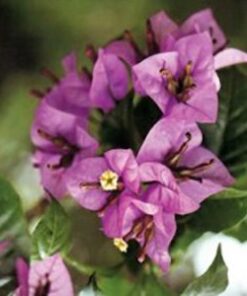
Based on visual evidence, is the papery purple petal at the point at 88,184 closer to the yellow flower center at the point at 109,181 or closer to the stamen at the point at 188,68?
the yellow flower center at the point at 109,181

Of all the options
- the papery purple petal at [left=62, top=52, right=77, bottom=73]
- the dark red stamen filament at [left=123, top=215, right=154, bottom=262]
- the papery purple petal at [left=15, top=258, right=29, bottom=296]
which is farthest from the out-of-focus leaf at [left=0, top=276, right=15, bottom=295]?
the papery purple petal at [left=62, top=52, right=77, bottom=73]

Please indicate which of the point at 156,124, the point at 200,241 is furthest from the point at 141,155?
the point at 200,241

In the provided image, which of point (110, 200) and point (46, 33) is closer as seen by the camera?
point (110, 200)

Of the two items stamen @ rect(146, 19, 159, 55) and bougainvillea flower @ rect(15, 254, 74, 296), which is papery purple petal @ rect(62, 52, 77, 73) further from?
bougainvillea flower @ rect(15, 254, 74, 296)

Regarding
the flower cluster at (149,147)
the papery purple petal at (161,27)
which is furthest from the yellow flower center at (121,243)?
the papery purple petal at (161,27)

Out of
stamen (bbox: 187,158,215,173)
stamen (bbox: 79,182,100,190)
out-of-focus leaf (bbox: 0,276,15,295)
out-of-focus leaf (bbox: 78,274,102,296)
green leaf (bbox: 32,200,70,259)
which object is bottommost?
out-of-focus leaf (bbox: 78,274,102,296)

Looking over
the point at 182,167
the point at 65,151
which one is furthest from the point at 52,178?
the point at 182,167

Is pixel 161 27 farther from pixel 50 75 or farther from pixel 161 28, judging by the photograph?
pixel 50 75
